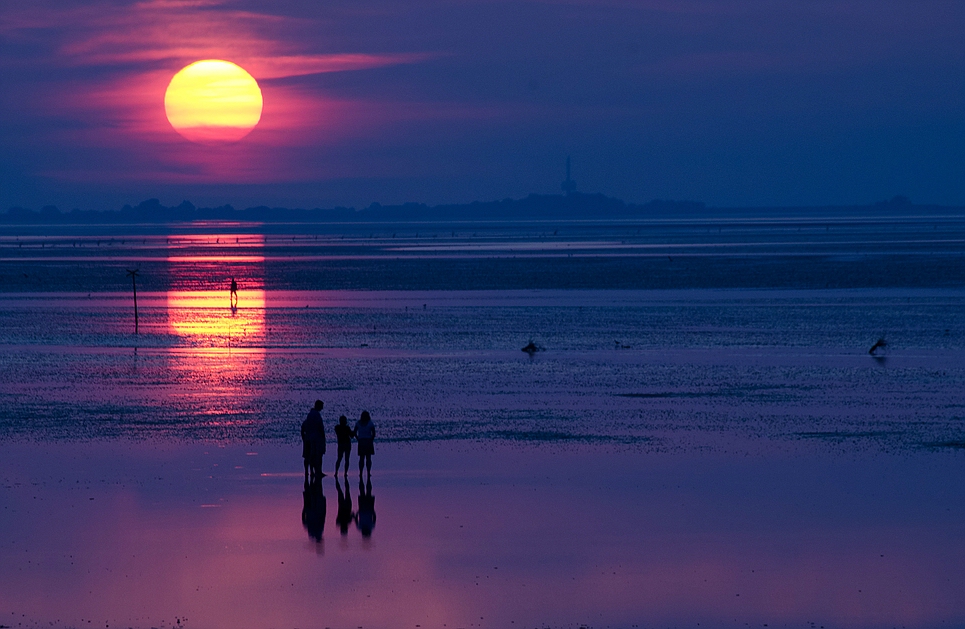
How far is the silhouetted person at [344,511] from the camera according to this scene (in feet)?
55.0

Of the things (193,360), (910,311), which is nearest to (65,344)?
(193,360)

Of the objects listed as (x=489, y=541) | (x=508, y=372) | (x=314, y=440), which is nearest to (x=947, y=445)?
(x=489, y=541)

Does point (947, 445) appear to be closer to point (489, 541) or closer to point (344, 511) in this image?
point (489, 541)

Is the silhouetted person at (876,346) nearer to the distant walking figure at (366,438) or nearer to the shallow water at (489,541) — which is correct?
the shallow water at (489,541)

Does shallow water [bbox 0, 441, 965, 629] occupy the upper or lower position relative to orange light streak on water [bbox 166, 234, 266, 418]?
lower

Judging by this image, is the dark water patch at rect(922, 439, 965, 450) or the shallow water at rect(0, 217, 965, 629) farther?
the dark water patch at rect(922, 439, 965, 450)

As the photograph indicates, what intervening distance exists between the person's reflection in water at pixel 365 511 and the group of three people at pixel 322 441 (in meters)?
0.42

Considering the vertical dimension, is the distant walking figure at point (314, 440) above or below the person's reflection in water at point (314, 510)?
above

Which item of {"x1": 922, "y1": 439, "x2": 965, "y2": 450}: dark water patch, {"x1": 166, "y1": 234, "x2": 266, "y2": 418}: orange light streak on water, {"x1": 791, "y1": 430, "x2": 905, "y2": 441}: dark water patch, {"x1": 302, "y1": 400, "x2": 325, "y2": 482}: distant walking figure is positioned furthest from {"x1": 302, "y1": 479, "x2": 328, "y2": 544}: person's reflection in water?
{"x1": 922, "y1": 439, "x2": 965, "y2": 450}: dark water patch

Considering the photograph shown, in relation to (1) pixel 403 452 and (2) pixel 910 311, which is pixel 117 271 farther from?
(1) pixel 403 452

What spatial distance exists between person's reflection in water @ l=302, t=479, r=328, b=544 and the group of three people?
306mm

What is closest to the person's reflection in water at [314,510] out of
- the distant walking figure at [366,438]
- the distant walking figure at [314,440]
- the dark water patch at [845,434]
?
the distant walking figure at [314,440]

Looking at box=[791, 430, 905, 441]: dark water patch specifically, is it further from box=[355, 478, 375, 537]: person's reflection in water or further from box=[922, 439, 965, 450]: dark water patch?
box=[355, 478, 375, 537]: person's reflection in water

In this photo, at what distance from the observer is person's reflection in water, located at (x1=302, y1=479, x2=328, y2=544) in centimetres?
1644
